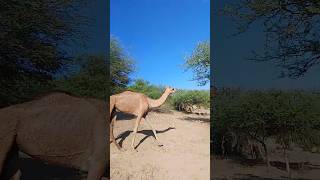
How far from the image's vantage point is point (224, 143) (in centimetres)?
930

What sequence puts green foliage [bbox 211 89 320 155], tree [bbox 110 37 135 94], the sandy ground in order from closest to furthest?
green foliage [bbox 211 89 320 155] → the sandy ground → tree [bbox 110 37 135 94]

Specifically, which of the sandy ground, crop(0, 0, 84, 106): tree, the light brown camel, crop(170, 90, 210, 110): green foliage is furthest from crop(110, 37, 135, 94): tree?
crop(0, 0, 84, 106): tree

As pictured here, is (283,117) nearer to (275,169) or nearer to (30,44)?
(275,169)

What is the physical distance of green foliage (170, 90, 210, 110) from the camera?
16438mm

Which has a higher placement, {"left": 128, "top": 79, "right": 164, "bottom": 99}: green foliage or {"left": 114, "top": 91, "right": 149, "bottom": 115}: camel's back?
{"left": 128, "top": 79, "right": 164, "bottom": 99}: green foliage

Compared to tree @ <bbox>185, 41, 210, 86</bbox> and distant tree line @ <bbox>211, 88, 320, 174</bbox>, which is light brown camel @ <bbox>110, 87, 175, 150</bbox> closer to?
distant tree line @ <bbox>211, 88, 320, 174</bbox>

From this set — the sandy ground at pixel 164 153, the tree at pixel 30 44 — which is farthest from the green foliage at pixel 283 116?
the tree at pixel 30 44

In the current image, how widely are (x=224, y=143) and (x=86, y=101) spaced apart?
5.35 meters

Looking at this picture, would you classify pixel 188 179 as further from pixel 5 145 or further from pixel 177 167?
pixel 5 145

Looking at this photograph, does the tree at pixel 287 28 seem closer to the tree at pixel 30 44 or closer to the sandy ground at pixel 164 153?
the sandy ground at pixel 164 153

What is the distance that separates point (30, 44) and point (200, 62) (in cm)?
1256

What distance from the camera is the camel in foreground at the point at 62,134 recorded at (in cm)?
423

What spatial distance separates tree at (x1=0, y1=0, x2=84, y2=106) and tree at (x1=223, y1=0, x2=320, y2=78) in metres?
2.90

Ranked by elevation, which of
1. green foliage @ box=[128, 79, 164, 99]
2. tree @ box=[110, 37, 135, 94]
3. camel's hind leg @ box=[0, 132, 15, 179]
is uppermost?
tree @ box=[110, 37, 135, 94]
